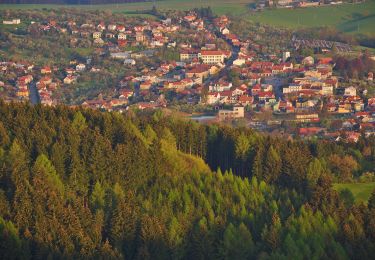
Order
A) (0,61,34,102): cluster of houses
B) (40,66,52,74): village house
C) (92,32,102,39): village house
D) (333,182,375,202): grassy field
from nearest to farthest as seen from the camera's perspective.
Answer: (333,182,375,202): grassy field, (0,61,34,102): cluster of houses, (40,66,52,74): village house, (92,32,102,39): village house

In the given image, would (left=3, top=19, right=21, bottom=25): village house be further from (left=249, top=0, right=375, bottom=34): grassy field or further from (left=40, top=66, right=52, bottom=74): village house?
(left=249, top=0, right=375, bottom=34): grassy field

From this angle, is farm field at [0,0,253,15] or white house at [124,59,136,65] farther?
farm field at [0,0,253,15]

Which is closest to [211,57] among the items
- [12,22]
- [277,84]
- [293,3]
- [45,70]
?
[277,84]

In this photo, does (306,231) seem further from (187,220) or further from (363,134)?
(363,134)

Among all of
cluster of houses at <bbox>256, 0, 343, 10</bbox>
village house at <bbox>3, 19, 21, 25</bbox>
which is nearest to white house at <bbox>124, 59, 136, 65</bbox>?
village house at <bbox>3, 19, 21, 25</bbox>

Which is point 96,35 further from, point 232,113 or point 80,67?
point 232,113

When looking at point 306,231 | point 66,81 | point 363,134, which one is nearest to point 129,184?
point 306,231

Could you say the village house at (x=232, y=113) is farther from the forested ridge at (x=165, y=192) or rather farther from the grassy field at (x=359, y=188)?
the grassy field at (x=359, y=188)
